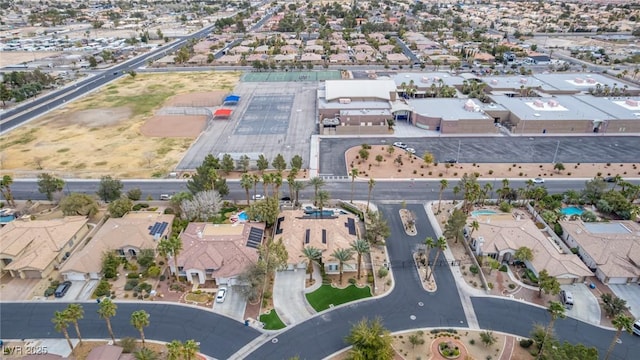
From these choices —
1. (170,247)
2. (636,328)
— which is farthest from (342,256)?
(636,328)

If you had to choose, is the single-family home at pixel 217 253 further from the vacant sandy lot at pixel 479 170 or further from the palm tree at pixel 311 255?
the vacant sandy lot at pixel 479 170

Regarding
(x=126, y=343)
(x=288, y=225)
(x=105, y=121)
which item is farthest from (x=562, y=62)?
(x=126, y=343)

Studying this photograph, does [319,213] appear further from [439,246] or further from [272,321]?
[272,321]

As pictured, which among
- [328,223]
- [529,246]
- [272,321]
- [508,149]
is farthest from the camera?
[508,149]

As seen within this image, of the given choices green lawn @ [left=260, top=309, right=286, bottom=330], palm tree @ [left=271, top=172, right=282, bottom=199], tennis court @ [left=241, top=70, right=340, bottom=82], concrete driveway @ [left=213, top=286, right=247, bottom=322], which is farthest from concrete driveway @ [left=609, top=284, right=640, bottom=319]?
tennis court @ [left=241, top=70, right=340, bottom=82]

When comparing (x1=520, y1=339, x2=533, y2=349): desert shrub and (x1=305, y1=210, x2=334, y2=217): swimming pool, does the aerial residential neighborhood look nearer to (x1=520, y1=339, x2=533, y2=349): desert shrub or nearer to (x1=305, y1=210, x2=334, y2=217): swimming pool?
(x1=520, y1=339, x2=533, y2=349): desert shrub

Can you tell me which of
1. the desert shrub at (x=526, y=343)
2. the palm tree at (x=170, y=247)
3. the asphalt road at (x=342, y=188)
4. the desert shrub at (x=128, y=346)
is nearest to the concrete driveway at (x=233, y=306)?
the palm tree at (x=170, y=247)

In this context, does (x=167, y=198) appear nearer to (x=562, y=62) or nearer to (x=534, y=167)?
(x=534, y=167)
